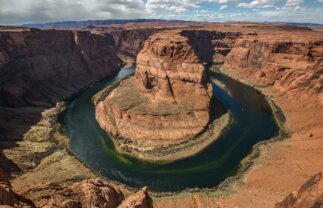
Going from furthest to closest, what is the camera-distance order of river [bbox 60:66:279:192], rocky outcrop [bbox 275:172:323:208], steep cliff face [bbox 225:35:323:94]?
1. steep cliff face [bbox 225:35:323:94]
2. river [bbox 60:66:279:192]
3. rocky outcrop [bbox 275:172:323:208]

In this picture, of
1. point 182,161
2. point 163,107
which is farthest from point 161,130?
point 182,161

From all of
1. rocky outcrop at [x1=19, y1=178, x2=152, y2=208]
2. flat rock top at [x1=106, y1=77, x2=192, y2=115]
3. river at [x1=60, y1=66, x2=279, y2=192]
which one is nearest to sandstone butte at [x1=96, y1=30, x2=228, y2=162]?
flat rock top at [x1=106, y1=77, x2=192, y2=115]

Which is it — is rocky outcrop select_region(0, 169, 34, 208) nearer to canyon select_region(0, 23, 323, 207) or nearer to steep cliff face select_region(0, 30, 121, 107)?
canyon select_region(0, 23, 323, 207)

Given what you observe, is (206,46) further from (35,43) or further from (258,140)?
(258,140)

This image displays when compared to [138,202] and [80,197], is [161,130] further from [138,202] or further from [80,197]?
[138,202]

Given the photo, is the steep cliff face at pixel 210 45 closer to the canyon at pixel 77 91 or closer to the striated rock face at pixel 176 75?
the canyon at pixel 77 91

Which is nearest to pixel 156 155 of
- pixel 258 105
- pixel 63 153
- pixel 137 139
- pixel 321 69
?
pixel 137 139
